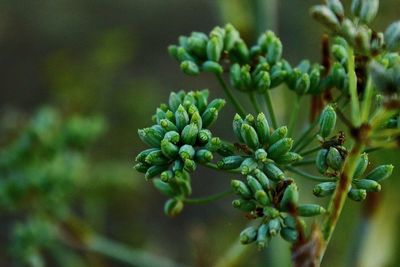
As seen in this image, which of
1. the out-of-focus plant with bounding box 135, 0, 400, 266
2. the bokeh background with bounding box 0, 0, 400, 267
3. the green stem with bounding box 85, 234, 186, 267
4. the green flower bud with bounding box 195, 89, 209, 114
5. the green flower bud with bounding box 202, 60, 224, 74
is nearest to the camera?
the out-of-focus plant with bounding box 135, 0, 400, 266

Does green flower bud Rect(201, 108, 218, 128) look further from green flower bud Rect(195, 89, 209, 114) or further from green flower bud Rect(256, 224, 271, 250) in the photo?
green flower bud Rect(256, 224, 271, 250)

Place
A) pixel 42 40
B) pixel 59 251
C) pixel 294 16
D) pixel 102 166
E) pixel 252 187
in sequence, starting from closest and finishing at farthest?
pixel 252 187, pixel 59 251, pixel 102 166, pixel 294 16, pixel 42 40

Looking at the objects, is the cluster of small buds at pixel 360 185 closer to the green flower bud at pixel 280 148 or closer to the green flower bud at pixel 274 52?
the green flower bud at pixel 280 148

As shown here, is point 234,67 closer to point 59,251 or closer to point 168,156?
point 168,156

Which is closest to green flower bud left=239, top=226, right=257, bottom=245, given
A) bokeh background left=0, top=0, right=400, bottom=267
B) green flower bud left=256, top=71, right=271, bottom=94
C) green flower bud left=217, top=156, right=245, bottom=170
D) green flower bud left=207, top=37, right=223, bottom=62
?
green flower bud left=217, top=156, right=245, bottom=170

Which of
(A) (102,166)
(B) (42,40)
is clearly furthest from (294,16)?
(B) (42,40)
